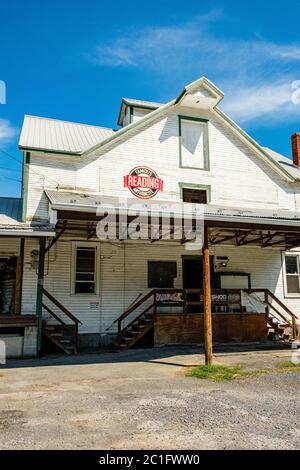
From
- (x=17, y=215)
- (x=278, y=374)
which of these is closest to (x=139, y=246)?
(x=17, y=215)

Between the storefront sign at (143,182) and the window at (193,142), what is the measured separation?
4.54 feet

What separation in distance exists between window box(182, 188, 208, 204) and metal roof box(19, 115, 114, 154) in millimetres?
3991

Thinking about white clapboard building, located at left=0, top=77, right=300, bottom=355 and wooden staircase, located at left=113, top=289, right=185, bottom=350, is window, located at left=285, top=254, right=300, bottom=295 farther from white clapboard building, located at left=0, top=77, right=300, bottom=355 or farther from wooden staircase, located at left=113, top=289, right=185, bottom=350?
wooden staircase, located at left=113, top=289, right=185, bottom=350

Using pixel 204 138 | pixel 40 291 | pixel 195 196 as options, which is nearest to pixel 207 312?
pixel 40 291

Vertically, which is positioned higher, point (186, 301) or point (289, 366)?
point (186, 301)

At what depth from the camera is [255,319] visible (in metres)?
14.4

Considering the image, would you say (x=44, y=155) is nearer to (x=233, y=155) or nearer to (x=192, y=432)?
(x=233, y=155)

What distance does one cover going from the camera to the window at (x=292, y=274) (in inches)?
655

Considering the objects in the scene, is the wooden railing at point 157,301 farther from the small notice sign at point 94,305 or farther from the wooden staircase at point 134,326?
the small notice sign at point 94,305

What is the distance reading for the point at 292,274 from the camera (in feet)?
55.0

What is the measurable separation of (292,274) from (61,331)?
33.2 ft

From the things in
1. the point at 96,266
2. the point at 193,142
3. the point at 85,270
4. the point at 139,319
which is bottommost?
the point at 139,319

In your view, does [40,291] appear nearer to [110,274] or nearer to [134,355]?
[110,274]

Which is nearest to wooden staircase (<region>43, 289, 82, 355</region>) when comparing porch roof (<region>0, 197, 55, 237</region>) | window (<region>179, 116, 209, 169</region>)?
porch roof (<region>0, 197, 55, 237</region>)
